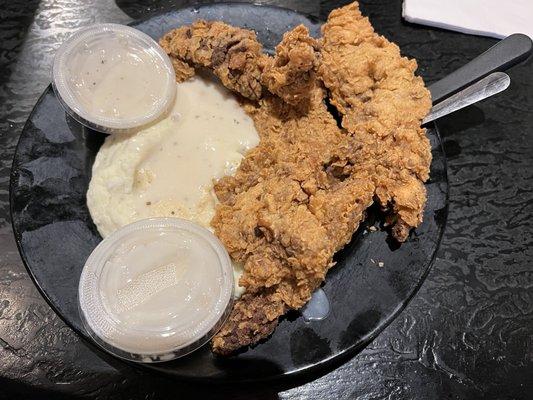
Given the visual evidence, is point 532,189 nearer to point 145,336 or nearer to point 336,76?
point 336,76

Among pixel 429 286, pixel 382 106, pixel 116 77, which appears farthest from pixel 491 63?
pixel 116 77

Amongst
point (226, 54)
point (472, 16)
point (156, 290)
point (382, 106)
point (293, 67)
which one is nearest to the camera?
point (156, 290)

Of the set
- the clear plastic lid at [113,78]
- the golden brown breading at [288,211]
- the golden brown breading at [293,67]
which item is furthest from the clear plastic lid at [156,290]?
the golden brown breading at [293,67]

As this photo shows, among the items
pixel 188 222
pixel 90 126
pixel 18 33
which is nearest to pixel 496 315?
pixel 188 222

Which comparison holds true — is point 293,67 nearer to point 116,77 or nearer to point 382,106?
point 382,106

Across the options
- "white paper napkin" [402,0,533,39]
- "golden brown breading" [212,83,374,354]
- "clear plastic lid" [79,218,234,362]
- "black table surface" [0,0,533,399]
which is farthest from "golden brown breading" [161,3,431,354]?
"white paper napkin" [402,0,533,39]

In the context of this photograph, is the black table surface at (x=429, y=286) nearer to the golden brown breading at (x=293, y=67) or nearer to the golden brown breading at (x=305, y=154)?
the golden brown breading at (x=305, y=154)
